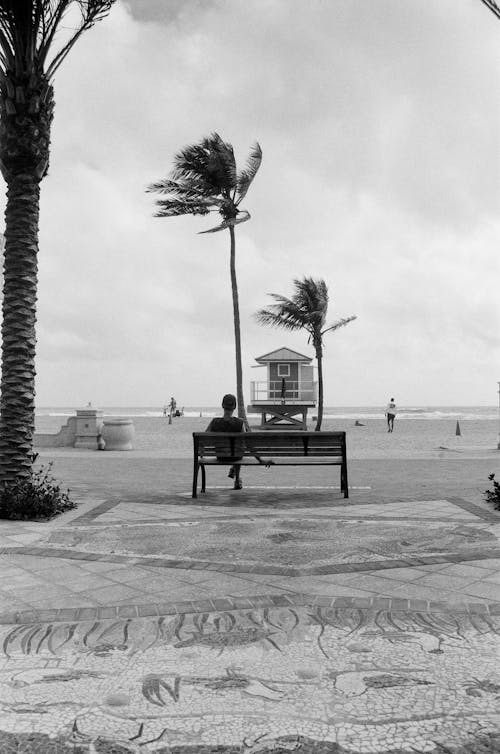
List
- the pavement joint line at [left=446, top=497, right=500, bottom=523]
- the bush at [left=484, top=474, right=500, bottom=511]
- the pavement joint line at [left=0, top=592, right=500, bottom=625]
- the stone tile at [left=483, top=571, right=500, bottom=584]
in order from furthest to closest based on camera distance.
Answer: the bush at [left=484, top=474, right=500, bottom=511], the pavement joint line at [left=446, top=497, right=500, bottom=523], the stone tile at [left=483, top=571, right=500, bottom=584], the pavement joint line at [left=0, top=592, right=500, bottom=625]

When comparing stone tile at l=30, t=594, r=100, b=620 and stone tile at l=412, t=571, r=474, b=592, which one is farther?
stone tile at l=412, t=571, r=474, b=592

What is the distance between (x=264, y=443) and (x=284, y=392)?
93.1ft

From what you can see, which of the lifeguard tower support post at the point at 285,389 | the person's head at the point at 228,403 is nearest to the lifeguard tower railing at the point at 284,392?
the lifeguard tower support post at the point at 285,389

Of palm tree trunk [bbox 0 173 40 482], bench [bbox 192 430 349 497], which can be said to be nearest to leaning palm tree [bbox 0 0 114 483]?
palm tree trunk [bbox 0 173 40 482]

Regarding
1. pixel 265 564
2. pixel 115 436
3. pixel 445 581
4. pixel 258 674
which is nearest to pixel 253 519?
pixel 265 564

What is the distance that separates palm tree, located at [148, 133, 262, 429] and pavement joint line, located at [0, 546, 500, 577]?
19817 millimetres

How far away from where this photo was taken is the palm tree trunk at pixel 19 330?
7.25 m

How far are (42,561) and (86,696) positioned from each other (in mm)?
2483

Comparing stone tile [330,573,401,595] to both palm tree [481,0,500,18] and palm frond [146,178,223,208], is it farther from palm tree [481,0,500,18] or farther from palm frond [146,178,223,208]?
palm frond [146,178,223,208]

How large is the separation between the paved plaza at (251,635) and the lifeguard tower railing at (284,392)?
2999 centimetres

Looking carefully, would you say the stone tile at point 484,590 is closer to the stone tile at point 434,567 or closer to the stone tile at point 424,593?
the stone tile at point 424,593

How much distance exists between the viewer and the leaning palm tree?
7.26 m

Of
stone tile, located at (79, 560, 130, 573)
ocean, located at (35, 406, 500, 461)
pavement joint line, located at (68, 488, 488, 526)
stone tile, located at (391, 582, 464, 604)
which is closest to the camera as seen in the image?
stone tile, located at (391, 582, 464, 604)

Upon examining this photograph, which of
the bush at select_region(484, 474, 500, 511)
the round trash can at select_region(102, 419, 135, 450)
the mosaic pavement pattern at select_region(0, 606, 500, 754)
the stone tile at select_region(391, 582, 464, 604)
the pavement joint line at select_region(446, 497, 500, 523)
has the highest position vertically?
the round trash can at select_region(102, 419, 135, 450)
